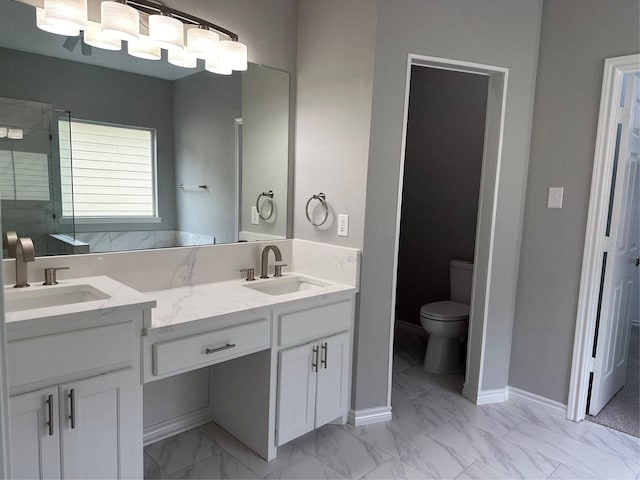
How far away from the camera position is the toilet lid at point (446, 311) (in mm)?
3145

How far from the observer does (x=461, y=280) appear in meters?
3.54

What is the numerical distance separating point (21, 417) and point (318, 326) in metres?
1.23

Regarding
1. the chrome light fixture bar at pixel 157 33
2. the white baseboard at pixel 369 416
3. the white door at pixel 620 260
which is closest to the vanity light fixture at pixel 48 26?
the chrome light fixture bar at pixel 157 33

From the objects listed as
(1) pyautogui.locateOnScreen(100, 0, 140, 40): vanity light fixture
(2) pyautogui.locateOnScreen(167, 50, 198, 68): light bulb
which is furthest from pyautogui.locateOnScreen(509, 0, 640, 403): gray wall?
(1) pyautogui.locateOnScreen(100, 0, 140, 40): vanity light fixture

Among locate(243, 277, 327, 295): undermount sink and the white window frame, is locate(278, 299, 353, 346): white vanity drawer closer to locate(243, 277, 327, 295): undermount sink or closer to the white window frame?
locate(243, 277, 327, 295): undermount sink

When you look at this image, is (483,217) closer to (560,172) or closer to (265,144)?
(560,172)

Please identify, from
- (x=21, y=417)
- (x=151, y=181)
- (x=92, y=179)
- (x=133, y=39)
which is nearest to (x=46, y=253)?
(x=92, y=179)

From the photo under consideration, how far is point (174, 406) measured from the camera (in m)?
2.33

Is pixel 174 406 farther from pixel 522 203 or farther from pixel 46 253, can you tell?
pixel 522 203

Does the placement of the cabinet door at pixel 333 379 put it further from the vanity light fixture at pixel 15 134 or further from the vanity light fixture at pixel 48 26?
the vanity light fixture at pixel 48 26

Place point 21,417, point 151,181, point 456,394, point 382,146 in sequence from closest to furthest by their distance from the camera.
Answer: point 21,417 → point 151,181 → point 382,146 → point 456,394

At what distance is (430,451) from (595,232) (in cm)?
148

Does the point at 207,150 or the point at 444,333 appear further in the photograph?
the point at 444,333

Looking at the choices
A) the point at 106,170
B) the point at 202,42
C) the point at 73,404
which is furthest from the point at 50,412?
the point at 202,42
